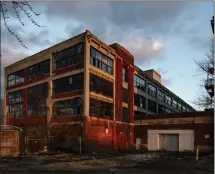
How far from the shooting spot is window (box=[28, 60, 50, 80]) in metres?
45.7

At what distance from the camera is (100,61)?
41.7 meters

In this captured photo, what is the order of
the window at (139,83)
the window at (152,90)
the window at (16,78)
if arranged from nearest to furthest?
A: 1. the window at (16,78)
2. the window at (139,83)
3. the window at (152,90)

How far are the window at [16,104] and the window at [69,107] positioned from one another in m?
10.7

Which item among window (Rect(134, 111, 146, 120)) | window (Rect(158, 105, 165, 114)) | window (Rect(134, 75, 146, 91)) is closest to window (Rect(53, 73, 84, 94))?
window (Rect(134, 111, 146, 120))

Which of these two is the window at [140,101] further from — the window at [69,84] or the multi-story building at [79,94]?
the window at [69,84]

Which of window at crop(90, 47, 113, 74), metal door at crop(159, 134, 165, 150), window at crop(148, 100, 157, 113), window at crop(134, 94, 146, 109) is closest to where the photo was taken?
window at crop(90, 47, 113, 74)

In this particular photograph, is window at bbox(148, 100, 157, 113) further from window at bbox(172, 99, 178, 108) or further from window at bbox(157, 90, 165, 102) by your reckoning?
window at bbox(172, 99, 178, 108)

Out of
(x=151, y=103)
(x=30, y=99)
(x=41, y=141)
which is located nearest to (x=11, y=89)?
(x=30, y=99)

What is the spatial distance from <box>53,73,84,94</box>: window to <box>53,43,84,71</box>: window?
70.0 inches

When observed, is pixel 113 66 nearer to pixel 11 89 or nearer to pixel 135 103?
pixel 135 103

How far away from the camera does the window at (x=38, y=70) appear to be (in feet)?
150

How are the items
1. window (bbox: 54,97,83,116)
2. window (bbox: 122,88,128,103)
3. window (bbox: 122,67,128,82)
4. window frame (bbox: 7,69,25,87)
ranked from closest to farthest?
window (bbox: 54,97,83,116) → window (bbox: 122,88,128,103) → window (bbox: 122,67,128,82) → window frame (bbox: 7,69,25,87)

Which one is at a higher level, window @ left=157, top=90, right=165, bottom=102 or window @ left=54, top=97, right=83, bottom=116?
window @ left=157, top=90, right=165, bottom=102

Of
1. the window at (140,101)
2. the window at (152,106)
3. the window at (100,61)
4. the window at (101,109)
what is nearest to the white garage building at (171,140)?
the window at (140,101)
